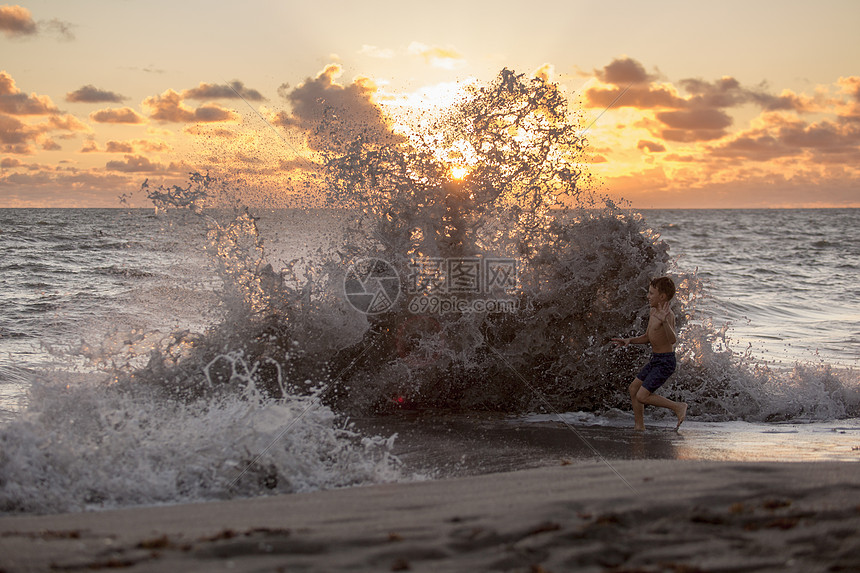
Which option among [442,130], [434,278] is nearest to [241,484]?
[434,278]

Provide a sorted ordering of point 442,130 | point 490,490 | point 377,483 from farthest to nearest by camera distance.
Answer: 1. point 442,130
2. point 377,483
3. point 490,490

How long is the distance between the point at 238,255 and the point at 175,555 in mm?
5179

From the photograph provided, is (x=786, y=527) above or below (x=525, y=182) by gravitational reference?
below

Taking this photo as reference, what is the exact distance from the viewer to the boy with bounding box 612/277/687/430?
607 centimetres

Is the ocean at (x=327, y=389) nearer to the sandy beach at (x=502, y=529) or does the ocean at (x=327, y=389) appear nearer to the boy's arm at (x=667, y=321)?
the sandy beach at (x=502, y=529)

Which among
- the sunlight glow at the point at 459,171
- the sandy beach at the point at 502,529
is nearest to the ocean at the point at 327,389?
the sandy beach at the point at 502,529

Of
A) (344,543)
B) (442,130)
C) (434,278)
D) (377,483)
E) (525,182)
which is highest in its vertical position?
(442,130)

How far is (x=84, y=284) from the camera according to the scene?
52.5ft

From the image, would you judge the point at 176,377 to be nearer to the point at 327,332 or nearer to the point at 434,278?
the point at 327,332

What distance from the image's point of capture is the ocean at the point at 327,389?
4.11 m

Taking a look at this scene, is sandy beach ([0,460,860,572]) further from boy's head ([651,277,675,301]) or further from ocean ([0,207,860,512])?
boy's head ([651,277,675,301])

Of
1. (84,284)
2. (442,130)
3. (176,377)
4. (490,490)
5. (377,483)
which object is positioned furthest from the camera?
Result: (84,284)

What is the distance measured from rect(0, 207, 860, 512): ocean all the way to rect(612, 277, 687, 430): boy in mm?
263

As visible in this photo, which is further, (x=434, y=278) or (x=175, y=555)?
(x=434, y=278)
